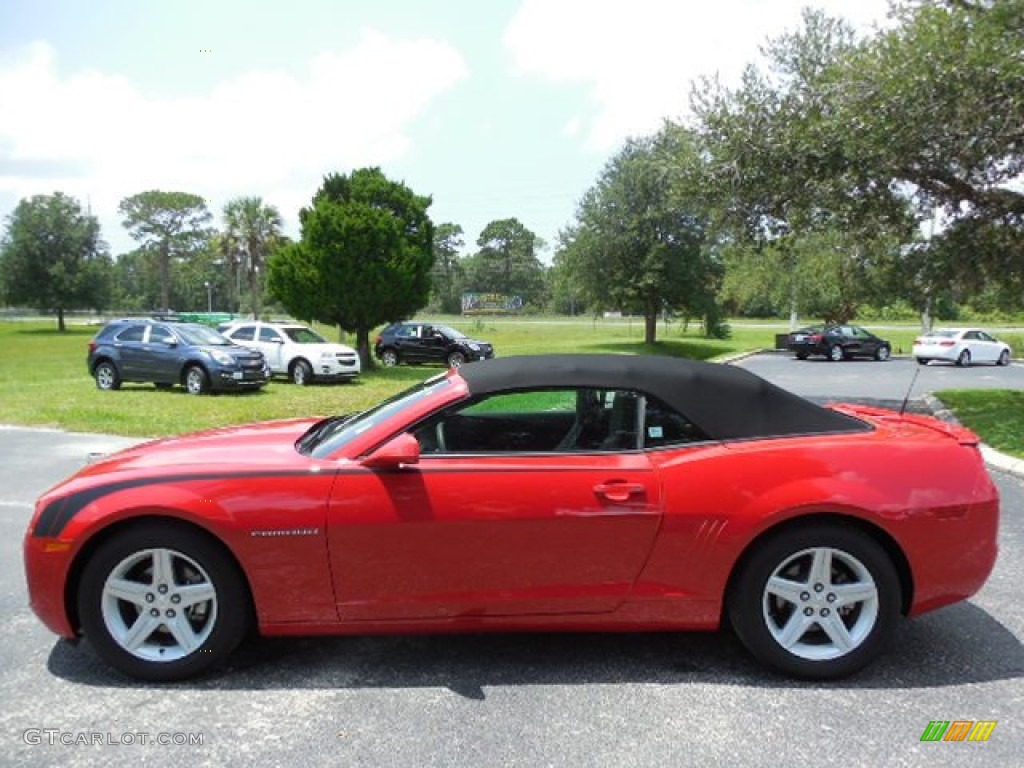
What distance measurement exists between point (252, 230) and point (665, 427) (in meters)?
60.3

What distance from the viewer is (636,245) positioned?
117 ft

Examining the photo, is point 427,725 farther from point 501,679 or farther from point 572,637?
point 572,637

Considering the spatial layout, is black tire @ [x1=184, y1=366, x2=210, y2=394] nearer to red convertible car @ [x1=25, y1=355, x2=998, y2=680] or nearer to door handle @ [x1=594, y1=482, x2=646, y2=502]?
red convertible car @ [x1=25, y1=355, x2=998, y2=680]

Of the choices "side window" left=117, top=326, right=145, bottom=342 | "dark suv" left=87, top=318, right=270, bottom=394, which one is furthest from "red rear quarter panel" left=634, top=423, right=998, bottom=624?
"side window" left=117, top=326, right=145, bottom=342

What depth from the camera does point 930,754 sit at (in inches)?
109

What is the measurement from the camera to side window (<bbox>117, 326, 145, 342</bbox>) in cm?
1728

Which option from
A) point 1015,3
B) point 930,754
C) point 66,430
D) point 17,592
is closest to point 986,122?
point 1015,3

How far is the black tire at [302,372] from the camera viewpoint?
19391 mm

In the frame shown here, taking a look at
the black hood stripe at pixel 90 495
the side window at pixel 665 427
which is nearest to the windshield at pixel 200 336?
the black hood stripe at pixel 90 495

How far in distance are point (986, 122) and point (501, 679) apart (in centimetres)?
1183

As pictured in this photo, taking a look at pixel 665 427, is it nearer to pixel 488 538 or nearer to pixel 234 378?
pixel 488 538

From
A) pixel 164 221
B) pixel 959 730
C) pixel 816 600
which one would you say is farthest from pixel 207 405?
pixel 164 221

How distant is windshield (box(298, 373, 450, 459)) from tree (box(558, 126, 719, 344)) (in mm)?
31809

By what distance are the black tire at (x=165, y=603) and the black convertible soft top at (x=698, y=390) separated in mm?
1369
